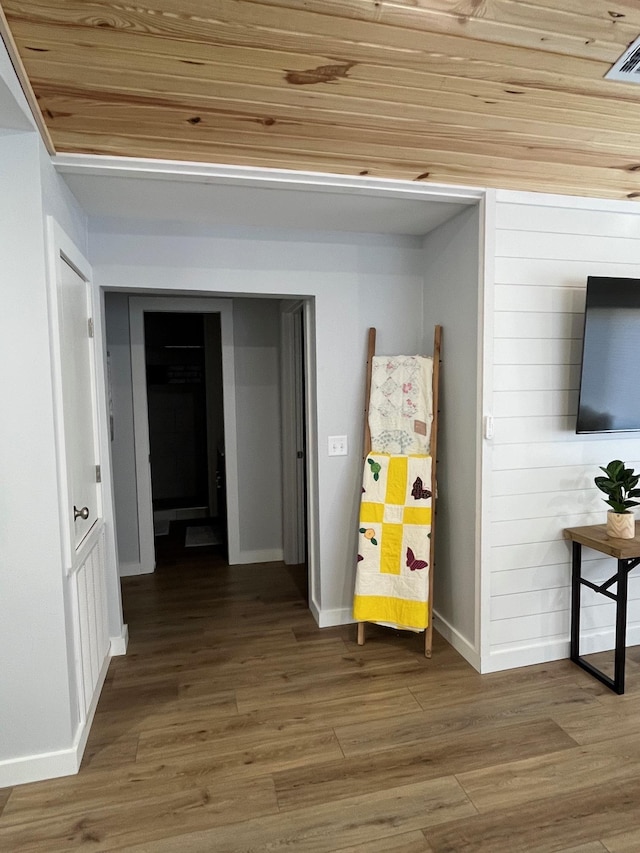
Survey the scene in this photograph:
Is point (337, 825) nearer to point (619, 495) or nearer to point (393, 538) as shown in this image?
point (393, 538)

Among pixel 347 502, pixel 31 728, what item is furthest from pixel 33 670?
pixel 347 502

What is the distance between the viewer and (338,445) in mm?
3057

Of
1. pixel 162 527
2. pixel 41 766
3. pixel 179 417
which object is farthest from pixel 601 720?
pixel 179 417

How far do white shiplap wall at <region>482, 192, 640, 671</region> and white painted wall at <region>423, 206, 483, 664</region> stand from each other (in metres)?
0.10

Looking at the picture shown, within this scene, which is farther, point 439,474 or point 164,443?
point 164,443

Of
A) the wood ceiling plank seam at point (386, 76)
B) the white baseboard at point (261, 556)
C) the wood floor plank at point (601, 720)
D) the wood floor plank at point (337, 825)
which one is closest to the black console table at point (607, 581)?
the wood floor plank at point (601, 720)

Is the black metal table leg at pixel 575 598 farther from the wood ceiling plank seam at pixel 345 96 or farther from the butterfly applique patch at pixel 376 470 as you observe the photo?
the wood ceiling plank seam at pixel 345 96

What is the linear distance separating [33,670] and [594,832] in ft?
6.63

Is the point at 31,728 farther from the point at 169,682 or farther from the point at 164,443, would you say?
the point at 164,443

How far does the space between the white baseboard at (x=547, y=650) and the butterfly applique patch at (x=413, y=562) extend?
0.53 metres

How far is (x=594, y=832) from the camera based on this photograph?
169cm

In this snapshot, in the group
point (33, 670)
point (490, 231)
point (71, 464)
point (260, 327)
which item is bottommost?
point (33, 670)

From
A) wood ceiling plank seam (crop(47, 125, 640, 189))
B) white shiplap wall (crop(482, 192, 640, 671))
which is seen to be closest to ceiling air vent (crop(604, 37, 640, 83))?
wood ceiling plank seam (crop(47, 125, 640, 189))

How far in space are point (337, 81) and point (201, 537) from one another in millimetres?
4250
